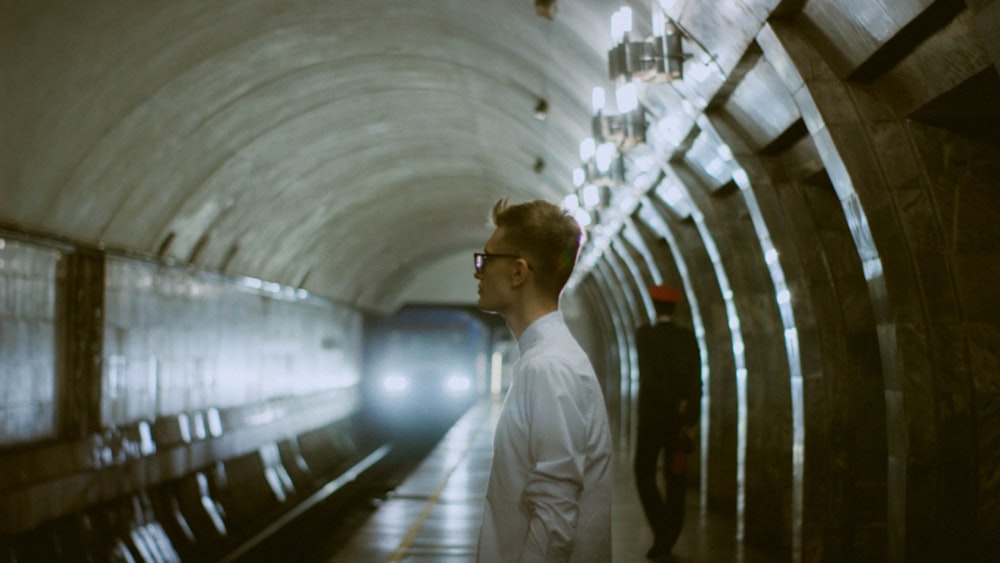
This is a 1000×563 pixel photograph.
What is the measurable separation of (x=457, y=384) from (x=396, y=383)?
6.57 ft

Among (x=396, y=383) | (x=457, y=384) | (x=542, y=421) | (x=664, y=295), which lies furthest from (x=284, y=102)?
(x=457, y=384)

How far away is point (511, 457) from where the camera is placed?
2.78m

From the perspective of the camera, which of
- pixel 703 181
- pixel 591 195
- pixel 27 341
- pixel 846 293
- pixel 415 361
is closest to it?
pixel 846 293

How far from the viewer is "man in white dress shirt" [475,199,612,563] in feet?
8.75

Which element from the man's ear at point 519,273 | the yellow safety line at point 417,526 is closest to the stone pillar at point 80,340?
the yellow safety line at point 417,526

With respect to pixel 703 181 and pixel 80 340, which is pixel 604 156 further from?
pixel 80 340

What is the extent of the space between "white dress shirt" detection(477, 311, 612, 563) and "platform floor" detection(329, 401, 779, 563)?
538cm

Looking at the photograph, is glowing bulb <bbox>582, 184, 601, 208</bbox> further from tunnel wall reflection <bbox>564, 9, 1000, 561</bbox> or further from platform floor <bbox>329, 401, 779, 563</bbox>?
platform floor <bbox>329, 401, 779, 563</bbox>

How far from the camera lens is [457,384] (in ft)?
111

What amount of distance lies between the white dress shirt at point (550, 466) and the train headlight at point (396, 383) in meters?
30.2

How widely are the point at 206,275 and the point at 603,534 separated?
13.8 meters

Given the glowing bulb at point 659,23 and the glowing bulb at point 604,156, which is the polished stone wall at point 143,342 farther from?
the glowing bulb at point 659,23

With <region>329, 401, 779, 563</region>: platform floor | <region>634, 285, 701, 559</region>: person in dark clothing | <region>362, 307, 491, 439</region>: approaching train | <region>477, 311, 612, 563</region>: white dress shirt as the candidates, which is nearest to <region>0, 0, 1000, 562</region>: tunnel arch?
<region>329, 401, 779, 563</region>: platform floor

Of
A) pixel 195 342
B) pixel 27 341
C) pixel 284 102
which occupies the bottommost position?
pixel 27 341
